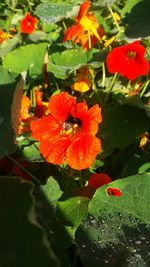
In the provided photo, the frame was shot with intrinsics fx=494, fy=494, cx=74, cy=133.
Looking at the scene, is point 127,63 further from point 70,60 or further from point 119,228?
point 119,228

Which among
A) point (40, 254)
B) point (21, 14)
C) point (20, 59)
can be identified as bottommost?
point (21, 14)

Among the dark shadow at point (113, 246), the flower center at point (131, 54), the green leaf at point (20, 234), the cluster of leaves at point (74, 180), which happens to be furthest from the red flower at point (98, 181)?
the green leaf at point (20, 234)

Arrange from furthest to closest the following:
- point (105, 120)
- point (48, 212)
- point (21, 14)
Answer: point (21, 14), point (105, 120), point (48, 212)

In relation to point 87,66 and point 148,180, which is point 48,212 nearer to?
point 148,180

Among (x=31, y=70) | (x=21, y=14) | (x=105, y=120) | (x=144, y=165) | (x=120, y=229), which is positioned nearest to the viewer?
(x=120, y=229)

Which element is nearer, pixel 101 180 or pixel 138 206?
pixel 138 206

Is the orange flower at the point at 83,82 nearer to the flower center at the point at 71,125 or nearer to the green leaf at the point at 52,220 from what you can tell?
the flower center at the point at 71,125

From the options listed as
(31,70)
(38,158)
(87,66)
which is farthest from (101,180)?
(31,70)

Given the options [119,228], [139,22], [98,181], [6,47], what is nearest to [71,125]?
[98,181]
